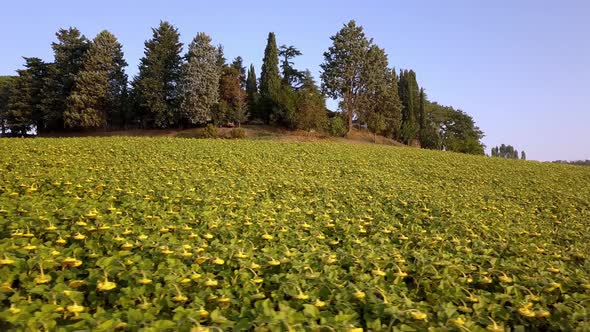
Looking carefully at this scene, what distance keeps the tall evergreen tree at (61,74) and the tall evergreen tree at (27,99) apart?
82 centimetres

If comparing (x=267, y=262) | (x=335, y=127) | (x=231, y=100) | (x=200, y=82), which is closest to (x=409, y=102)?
(x=335, y=127)

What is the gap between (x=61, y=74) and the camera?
33875 millimetres

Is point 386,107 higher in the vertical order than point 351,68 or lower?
lower

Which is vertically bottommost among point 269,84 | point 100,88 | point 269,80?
point 100,88

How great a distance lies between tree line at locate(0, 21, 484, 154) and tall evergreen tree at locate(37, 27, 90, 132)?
8 centimetres

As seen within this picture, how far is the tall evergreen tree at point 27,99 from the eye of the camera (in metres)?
33.6

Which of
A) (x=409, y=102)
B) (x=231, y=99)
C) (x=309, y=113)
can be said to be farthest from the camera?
(x=409, y=102)

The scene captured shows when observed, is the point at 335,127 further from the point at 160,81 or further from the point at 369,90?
the point at 160,81

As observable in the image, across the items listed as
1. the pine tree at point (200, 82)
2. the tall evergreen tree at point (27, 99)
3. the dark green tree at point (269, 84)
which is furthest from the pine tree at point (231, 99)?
the tall evergreen tree at point (27, 99)

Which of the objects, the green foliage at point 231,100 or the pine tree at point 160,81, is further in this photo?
the green foliage at point 231,100

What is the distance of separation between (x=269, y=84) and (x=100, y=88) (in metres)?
15.4

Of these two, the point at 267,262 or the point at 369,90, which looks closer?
the point at 267,262

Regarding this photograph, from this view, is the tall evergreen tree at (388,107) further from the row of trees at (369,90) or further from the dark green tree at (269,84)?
the dark green tree at (269,84)

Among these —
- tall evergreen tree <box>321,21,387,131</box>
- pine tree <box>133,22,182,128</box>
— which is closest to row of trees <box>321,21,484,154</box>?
tall evergreen tree <box>321,21,387,131</box>
